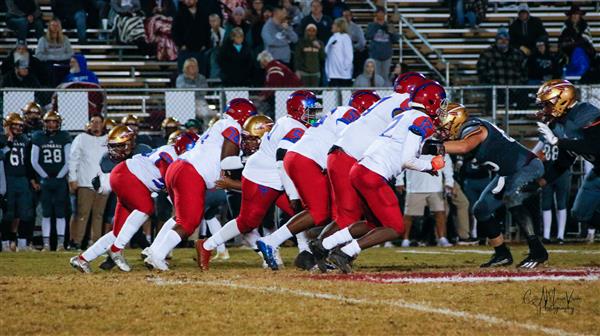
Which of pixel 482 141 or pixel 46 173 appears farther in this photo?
pixel 46 173

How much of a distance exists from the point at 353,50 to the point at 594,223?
769 cm

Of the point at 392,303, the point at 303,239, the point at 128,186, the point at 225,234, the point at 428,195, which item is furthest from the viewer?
the point at 428,195

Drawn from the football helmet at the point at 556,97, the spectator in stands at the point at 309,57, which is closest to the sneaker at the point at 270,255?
the football helmet at the point at 556,97

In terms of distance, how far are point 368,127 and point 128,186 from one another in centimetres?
265

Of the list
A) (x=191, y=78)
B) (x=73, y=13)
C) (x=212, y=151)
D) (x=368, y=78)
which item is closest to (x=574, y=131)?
(x=212, y=151)

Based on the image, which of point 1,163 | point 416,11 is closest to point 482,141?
point 1,163

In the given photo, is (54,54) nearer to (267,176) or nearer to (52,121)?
(52,121)

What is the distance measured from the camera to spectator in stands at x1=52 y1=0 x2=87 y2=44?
64.5 feet

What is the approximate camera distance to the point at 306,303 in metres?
8.07

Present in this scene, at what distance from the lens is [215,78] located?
18.2 metres

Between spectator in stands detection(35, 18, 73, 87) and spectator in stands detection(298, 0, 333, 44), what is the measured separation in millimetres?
3745

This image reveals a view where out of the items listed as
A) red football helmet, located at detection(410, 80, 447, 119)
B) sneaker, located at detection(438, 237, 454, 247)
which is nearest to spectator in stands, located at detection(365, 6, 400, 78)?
sneaker, located at detection(438, 237, 454, 247)

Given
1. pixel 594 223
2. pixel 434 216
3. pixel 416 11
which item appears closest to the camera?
pixel 594 223

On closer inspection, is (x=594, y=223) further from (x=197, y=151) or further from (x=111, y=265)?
(x=111, y=265)
